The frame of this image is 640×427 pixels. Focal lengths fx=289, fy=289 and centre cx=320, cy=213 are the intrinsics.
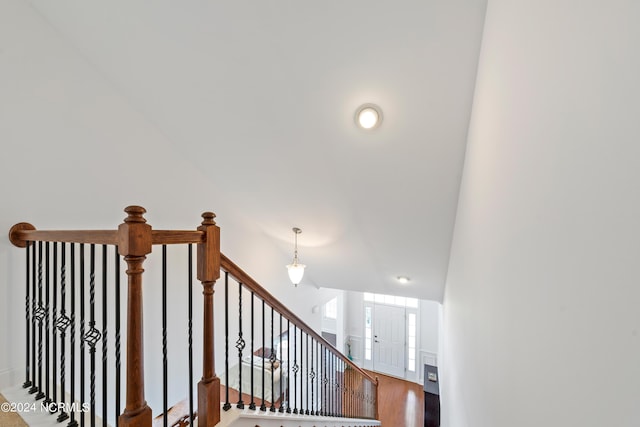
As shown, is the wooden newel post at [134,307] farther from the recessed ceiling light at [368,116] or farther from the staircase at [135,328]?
the recessed ceiling light at [368,116]

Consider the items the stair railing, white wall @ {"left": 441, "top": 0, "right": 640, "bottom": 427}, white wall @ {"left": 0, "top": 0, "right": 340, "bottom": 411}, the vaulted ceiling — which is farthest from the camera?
white wall @ {"left": 0, "top": 0, "right": 340, "bottom": 411}

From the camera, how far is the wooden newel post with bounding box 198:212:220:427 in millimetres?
1432

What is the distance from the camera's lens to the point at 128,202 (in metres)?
2.47

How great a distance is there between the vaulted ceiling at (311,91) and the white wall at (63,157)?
0.46 feet

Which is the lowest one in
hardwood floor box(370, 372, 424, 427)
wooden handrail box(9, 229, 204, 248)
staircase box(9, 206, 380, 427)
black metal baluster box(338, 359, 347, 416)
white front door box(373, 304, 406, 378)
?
hardwood floor box(370, 372, 424, 427)

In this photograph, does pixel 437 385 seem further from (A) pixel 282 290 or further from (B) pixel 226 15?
(B) pixel 226 15

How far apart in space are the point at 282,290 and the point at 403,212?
259 cm

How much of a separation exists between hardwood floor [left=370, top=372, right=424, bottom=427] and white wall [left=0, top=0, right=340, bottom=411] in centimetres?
501

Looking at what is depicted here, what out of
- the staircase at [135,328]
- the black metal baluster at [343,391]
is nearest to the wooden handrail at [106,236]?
the staircase at [135,328]

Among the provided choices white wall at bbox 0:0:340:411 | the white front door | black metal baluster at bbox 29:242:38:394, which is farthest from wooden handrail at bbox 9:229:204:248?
the white front door

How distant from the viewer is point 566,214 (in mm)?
547

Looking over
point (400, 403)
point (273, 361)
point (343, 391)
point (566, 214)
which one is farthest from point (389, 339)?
point (566, 214)

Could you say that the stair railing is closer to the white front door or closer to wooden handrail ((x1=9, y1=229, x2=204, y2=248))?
wooden handrail ((x1=9, y1=229, x2=204, y2=248))

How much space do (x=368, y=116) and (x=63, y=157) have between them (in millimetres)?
2226
